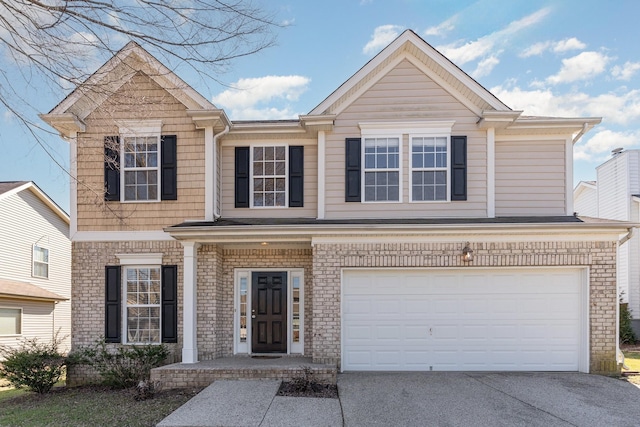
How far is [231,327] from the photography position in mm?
9633

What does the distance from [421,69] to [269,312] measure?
667 centimetres

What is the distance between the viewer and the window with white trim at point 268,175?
9.92 meters

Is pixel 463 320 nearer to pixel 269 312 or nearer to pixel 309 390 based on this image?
pixel 309 390

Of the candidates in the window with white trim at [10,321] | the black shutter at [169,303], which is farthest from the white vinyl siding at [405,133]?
the window with white trim at [10,321]

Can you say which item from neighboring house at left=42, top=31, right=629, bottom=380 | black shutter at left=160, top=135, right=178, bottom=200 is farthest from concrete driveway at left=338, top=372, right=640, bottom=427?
black shutter at left=160, top=135, right=178, bottom=200

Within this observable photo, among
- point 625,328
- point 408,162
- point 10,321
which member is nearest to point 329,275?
point 408,162

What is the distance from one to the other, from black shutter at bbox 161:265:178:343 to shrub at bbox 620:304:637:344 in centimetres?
1436

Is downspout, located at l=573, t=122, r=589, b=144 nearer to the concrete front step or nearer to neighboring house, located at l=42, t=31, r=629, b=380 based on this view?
neighboring house, located at l=42, t=31, r=629, b=380

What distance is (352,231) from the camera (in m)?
8.51

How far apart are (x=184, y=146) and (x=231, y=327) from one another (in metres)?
4.33

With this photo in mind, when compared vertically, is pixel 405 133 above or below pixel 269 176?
above

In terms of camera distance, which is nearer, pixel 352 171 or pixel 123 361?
pixel 123 361

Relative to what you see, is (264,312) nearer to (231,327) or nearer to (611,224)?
(231,327)

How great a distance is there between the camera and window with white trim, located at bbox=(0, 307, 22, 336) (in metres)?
14.4
